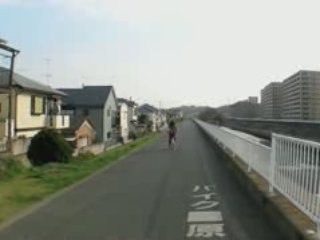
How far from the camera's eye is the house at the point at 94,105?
66.8 metres

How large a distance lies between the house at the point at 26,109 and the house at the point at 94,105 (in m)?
21.7

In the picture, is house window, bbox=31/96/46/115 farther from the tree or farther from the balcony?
the tree

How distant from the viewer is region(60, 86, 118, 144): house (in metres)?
66.8

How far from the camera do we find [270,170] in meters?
10.1

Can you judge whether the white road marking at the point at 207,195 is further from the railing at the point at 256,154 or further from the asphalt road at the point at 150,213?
the railing at the point at 256,154

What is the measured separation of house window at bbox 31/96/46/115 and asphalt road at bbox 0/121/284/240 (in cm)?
2315

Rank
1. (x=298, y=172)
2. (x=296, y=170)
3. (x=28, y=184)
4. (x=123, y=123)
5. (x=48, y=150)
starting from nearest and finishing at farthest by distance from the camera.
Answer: (x=298, y=172) → (x=296, y=170) → (x=28, y=184) → (x=48, y=150) → (x=123, y=123)

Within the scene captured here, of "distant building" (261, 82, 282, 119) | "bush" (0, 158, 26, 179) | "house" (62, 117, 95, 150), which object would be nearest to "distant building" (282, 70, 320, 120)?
"distant building" (261, 82, 282, 119)

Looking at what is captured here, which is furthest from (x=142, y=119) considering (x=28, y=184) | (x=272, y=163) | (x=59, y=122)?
(x=272, y=163)

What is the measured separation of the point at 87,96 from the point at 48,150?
44380mm

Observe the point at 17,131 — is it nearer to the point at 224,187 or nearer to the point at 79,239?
the point at 224,187

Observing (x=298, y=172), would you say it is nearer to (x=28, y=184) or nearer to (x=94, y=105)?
(x=28, y=184)

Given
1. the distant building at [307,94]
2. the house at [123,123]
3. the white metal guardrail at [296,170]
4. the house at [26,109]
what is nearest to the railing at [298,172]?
the white metal guardrail at [296,170]

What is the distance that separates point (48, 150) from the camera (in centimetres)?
2489
